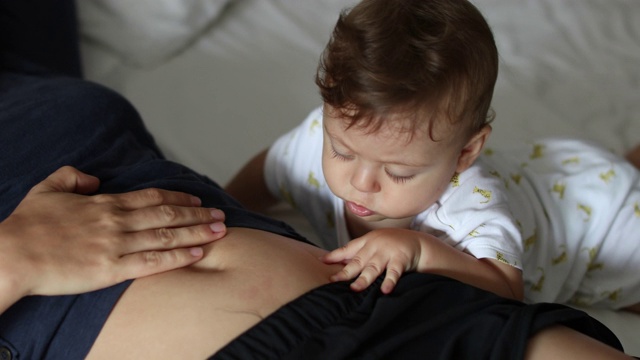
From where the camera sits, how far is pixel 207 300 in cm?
92

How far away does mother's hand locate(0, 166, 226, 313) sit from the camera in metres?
0.92

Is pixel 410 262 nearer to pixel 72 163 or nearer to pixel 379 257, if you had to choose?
pixel 379 257

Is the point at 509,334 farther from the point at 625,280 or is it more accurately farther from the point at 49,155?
the point at 49,155

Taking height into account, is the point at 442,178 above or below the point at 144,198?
above

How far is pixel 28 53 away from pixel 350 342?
3.19ft

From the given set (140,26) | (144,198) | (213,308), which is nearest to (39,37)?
(140,26)

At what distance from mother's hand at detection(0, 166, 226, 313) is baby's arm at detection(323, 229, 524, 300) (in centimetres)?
19

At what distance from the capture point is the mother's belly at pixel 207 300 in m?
0.89

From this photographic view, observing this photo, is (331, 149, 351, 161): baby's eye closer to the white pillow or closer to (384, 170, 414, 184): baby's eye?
(384, 170, 414, 184): baby's eye

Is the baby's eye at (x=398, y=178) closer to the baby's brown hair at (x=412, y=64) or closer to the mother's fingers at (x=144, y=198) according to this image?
the baby's brown hair at (x=412, y=64)

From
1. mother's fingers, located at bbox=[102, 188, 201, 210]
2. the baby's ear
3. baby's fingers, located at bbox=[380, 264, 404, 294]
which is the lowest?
mother's fingers, located at bbox=[102, 188, 201, 210]

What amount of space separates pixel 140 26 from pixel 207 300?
3.67 feet

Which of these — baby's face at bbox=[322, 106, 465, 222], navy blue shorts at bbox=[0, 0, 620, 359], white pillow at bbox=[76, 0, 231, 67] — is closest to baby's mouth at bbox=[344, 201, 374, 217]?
baby's face at bbox=[322, 106, 465, 222]

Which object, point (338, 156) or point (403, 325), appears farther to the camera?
point (338, 156)
